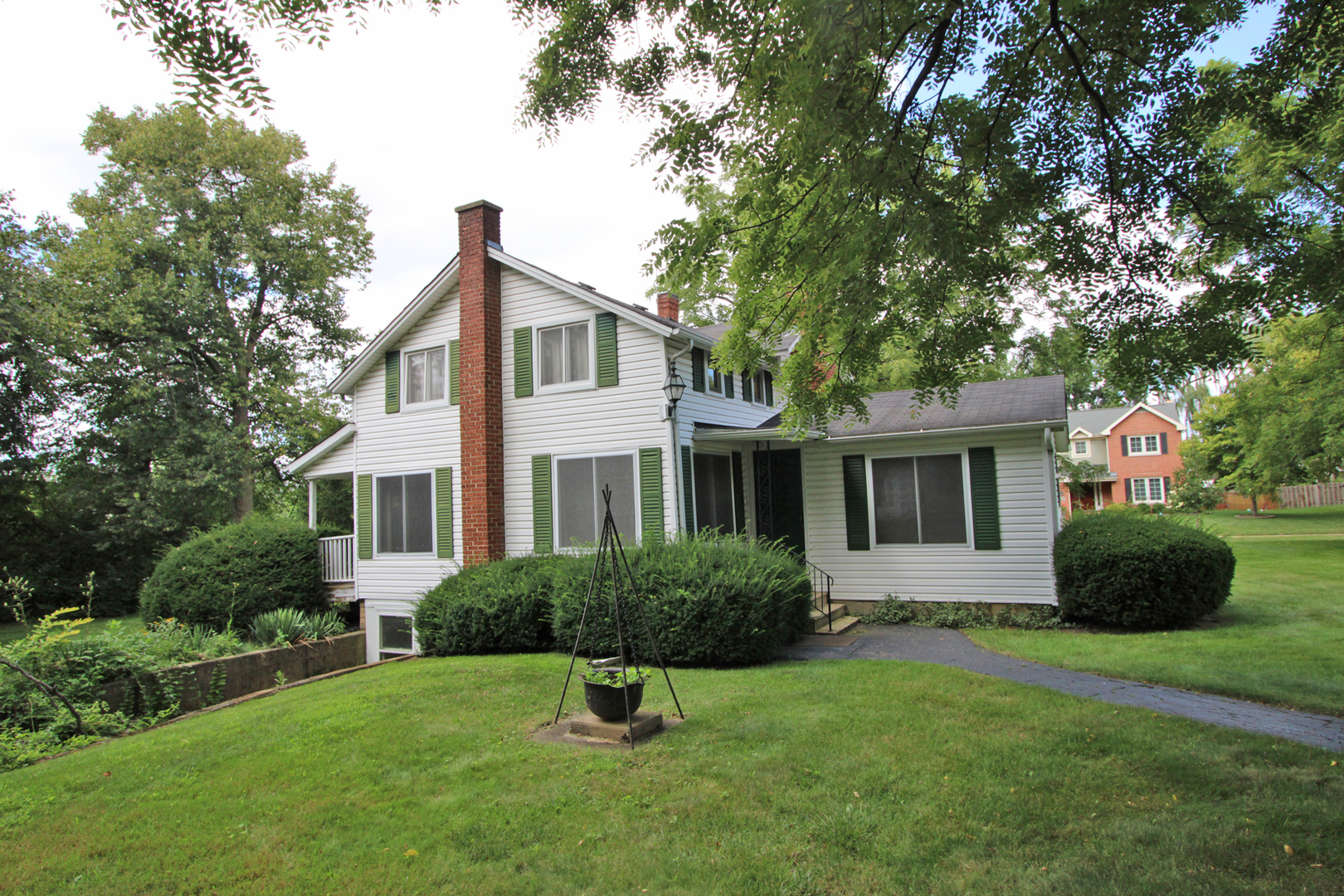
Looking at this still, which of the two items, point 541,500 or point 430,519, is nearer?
point 541,500

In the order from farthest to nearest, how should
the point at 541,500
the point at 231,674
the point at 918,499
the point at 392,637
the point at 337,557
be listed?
the point at 337,557 < the point at 392,637 < the point at 541,500 < the point at 918,499 < the point at 231,674

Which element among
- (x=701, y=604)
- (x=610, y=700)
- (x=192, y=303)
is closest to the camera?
(x=610, y=700)

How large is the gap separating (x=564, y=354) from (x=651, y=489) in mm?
2968

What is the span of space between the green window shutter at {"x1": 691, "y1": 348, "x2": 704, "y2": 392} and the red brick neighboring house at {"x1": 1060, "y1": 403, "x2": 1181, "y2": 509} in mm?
35295

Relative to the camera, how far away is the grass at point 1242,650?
23.5ft

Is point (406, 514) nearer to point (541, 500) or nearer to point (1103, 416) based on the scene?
point (541, 500)

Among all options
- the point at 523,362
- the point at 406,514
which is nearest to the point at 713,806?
the point at 523,362

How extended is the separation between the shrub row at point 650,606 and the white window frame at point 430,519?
2.34 meters

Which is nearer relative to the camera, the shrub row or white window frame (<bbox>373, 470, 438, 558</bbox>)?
the shrub row

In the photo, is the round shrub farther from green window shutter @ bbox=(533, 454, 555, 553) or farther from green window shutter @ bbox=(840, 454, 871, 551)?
green window shutter @ bbox=(840, 454, 871, 551)

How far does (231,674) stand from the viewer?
10.6 m

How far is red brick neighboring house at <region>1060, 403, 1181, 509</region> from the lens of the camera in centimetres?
4159

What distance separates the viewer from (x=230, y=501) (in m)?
22.8

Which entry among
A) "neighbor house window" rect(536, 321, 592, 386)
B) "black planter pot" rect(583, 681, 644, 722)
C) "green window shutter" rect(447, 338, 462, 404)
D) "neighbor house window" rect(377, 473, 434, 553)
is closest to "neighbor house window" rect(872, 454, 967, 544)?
"neighbor house window" rect(536, 321, 592, 386)
